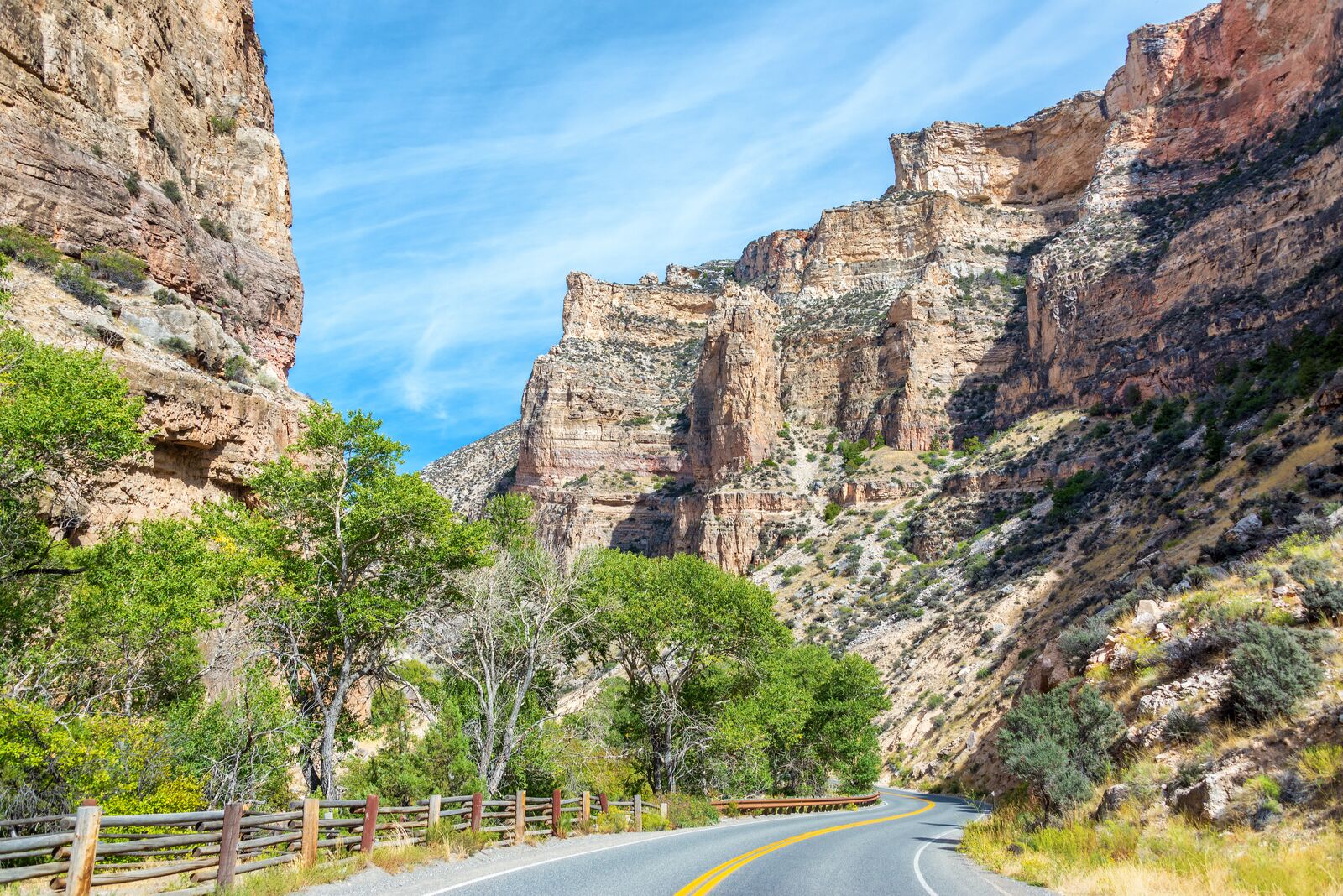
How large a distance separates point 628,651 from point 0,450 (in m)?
17.1

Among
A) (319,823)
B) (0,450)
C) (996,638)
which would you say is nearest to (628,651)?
(319,823)

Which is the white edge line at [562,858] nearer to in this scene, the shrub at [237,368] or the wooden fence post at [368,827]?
the wooden fence post at [368,827]

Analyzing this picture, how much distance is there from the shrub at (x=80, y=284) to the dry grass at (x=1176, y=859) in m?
24.3

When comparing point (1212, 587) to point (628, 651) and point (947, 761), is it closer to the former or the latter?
point (628, 651)

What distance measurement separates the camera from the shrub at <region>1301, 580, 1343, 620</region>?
42.1ft

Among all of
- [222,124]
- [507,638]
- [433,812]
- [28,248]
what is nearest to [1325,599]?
[433,812]

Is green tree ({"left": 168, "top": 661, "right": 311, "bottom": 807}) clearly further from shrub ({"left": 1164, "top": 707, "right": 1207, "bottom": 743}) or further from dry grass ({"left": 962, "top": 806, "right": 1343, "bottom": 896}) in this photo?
shrub ({"left": 1164, "top": 707, "right": 1207, "bottom": 743})

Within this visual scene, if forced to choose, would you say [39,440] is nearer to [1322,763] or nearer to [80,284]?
[80,284]

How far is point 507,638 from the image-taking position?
2162cm

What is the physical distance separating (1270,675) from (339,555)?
57.2 feet

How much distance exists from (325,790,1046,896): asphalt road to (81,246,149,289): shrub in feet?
65.0

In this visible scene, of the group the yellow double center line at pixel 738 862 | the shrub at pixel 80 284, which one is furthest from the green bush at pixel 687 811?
the shrub at pixel 80 284

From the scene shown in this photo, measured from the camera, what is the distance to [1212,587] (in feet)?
53.8

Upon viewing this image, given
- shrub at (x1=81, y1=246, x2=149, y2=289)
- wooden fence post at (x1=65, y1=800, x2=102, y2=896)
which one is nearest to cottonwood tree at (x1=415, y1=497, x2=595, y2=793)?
wooden fence post at (x1=65, y1=800, x2=102, y2=896)
